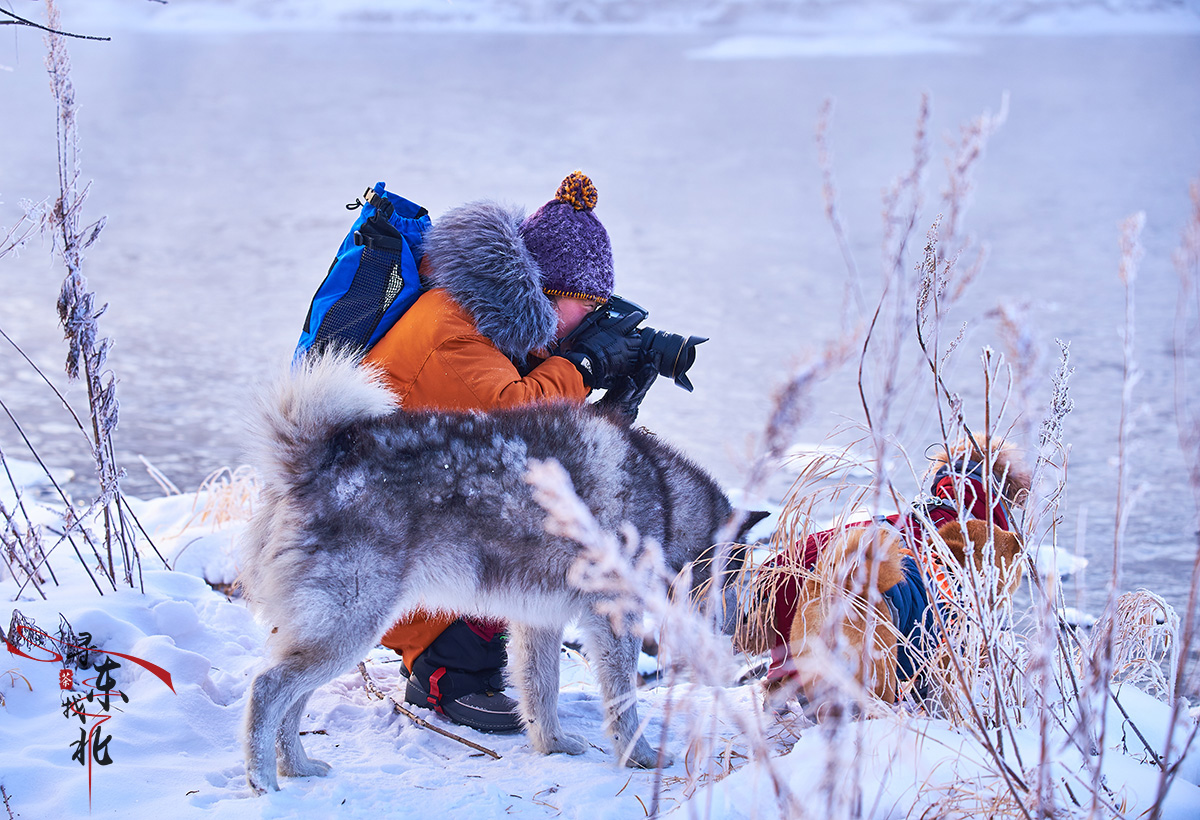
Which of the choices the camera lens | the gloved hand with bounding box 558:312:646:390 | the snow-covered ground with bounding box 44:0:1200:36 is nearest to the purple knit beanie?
the gloved hand with bounding box 558:312:646:390

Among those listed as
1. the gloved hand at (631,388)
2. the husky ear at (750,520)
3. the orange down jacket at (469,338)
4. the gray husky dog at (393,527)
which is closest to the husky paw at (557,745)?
the gray husky dog at (393,527)

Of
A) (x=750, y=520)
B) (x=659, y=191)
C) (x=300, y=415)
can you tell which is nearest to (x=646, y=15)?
(x=659, y=191)

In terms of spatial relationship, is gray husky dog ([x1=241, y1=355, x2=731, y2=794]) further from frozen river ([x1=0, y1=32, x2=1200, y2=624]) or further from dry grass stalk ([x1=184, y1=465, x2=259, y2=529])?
dry grass stalk ([x1=184, y1=465, x2=259, y2=529])

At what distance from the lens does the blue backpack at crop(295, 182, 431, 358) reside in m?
2.59

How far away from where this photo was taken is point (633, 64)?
18766 millimetres

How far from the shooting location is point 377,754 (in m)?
2.37

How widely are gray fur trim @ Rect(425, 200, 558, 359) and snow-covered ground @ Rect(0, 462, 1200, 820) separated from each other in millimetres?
1086

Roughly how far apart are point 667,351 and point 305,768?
1508 mm

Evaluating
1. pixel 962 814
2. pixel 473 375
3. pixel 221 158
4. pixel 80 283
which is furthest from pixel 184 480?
pixel 221 158

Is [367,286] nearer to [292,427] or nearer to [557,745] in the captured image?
[292,427]

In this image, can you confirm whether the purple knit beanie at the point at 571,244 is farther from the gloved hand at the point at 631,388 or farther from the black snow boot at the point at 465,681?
the black snow boot at the point at 465,681

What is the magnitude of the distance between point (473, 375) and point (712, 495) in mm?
737

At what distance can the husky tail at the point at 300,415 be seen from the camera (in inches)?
80.4

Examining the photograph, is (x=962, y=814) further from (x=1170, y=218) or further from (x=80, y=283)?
(x=1170, y=218)
